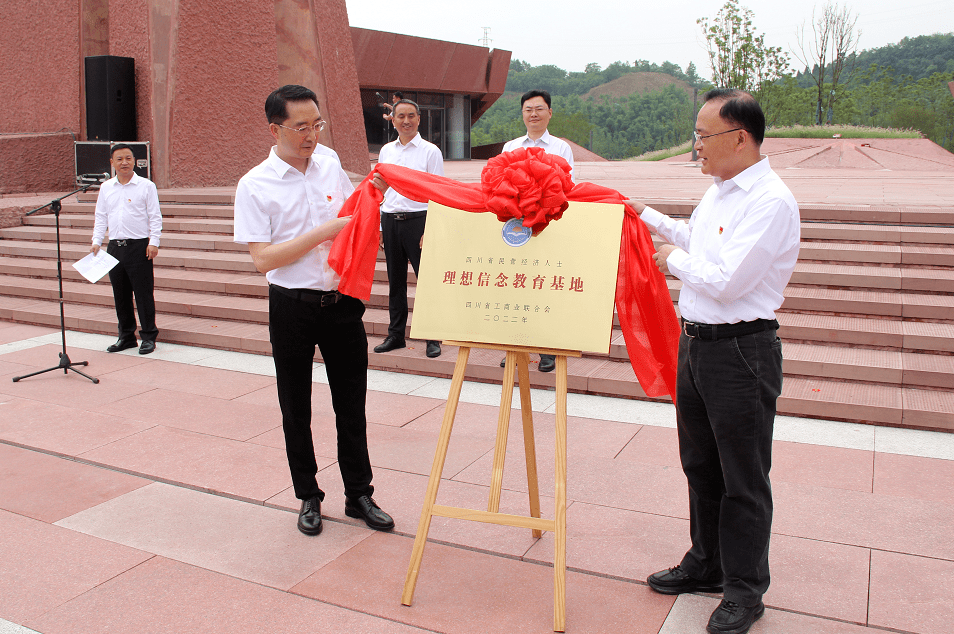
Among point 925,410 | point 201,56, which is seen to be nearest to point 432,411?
point 925,410

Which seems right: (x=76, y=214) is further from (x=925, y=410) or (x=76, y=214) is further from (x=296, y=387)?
(x=925, y=410)

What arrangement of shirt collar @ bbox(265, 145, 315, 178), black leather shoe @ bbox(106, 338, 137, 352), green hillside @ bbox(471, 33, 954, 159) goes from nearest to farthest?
1. shirt collar @ bbox(265, 145, 315, 178)
2. black leather shoe @ bbox(106, 338, 137, 352)
3. green hillside @ bbox(471, 33, 954, 159)

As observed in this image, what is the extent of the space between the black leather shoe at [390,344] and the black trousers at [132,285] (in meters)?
2.41

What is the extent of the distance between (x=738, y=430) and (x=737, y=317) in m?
0.41

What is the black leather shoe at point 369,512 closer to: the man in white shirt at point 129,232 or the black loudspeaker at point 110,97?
the man in white shirt at point 129,232

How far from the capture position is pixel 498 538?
355cm

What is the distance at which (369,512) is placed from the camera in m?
3.66

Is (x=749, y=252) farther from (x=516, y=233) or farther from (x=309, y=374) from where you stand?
(x=309, y=374)

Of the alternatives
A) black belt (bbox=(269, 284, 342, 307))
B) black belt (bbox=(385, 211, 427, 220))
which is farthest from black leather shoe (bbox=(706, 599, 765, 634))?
black belt (bbox=(385, 211, 427, 220))

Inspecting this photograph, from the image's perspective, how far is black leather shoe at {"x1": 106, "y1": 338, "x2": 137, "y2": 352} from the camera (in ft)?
23.8

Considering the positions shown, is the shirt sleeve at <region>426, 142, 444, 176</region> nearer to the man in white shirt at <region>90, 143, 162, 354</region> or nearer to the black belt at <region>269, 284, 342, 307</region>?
the man in white shirt at <region>90, 143, 162, 354</region>

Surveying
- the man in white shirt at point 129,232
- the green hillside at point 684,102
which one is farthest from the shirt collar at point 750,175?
the green hillside at point 684,102

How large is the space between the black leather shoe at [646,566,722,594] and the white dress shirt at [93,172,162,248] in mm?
5740

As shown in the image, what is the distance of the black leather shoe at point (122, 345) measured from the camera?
23.8ft
